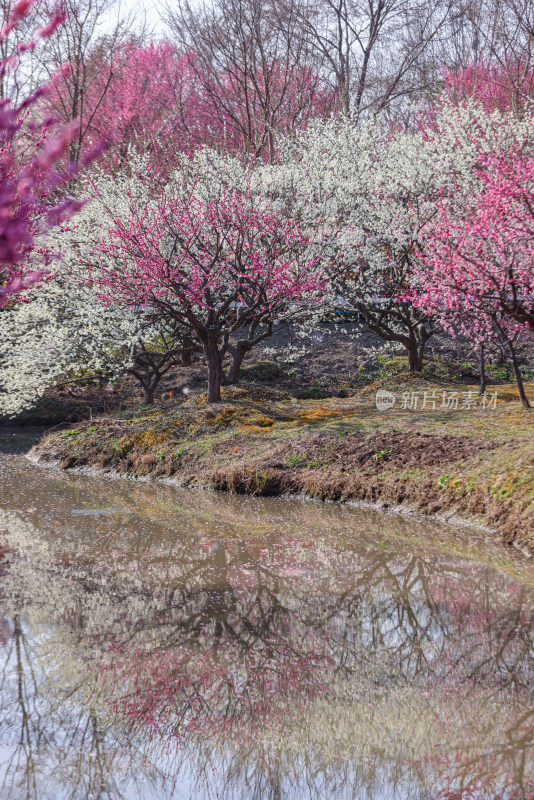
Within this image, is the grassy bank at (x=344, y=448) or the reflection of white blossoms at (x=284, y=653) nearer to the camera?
Result: the reflection of white blossoms at (x=284, y=653)

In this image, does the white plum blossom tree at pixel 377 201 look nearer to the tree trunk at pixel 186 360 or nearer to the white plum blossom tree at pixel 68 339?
the white plum blossom tree at pixel 68 339

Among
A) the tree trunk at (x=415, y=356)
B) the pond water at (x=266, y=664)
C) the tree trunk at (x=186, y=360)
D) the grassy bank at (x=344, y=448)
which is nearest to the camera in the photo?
the pond water at (x=266, y=664)

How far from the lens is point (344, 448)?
33.0 ft

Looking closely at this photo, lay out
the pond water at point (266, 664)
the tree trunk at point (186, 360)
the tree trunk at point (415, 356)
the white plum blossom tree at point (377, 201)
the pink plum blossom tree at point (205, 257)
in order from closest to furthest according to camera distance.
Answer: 1. the pond water at point (266, 664)
2. the pink plum blossom tree at point (205, 257)
3. the white plum blossom tree at point (377, 201)
4. the tree trunk at point (415, 356)
5. the tree trunk at point (186, 360)

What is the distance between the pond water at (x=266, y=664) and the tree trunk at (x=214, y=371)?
5454 mm

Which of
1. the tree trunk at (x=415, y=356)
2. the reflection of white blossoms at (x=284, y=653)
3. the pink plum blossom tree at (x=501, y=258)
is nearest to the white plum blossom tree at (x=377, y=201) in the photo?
the tree trunk at (x=415, y=356)

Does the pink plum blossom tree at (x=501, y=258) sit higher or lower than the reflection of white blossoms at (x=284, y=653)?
higher

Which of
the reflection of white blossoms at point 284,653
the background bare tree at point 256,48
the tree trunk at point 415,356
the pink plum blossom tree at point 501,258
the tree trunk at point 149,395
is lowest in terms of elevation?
the reflection of white blossoms at point 284,653

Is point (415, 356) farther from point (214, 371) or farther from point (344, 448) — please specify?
point (344, 448)

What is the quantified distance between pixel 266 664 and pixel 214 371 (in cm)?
911

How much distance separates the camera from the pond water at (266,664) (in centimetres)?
316

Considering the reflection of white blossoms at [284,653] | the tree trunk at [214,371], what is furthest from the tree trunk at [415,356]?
the reflection of white blossoms at [284,653]

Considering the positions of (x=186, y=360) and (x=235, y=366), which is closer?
(x=235, y=366)

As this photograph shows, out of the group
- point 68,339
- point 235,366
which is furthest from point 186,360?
point 68,339
